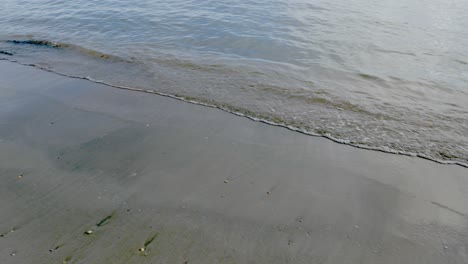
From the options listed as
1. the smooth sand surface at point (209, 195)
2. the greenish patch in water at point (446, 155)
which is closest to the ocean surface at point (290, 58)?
the greenish patch in water at point (446, 155)

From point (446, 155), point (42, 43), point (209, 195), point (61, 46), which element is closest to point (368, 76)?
point (446, 155)

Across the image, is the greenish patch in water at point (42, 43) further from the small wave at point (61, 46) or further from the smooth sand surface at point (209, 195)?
the smooth sand surface at point (209, 195)

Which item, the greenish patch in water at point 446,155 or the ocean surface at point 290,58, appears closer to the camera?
the greenish patch in water at point 446,155

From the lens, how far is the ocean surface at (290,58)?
684 cm

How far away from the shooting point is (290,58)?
34.2ft

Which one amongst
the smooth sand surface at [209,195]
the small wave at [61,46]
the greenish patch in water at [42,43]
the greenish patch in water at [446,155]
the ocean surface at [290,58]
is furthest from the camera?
the greenish patch in water at [42,43]

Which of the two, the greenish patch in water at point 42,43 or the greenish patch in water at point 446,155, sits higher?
the greenish patch in water at point 42,43

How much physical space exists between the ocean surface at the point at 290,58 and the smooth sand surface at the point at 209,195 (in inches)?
37.7

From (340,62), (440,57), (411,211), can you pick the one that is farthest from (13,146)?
(440,57)

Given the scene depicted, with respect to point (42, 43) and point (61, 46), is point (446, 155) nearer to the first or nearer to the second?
point (61, 46)

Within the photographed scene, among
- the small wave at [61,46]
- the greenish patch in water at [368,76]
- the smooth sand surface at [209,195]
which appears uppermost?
the small wave at [61,46]

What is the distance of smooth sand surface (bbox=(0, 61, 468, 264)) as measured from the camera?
376 cm

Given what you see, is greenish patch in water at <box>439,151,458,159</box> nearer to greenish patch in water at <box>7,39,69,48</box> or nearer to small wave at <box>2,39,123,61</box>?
small wave at <box>2,39,123,61</box>

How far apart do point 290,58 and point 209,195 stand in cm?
711
